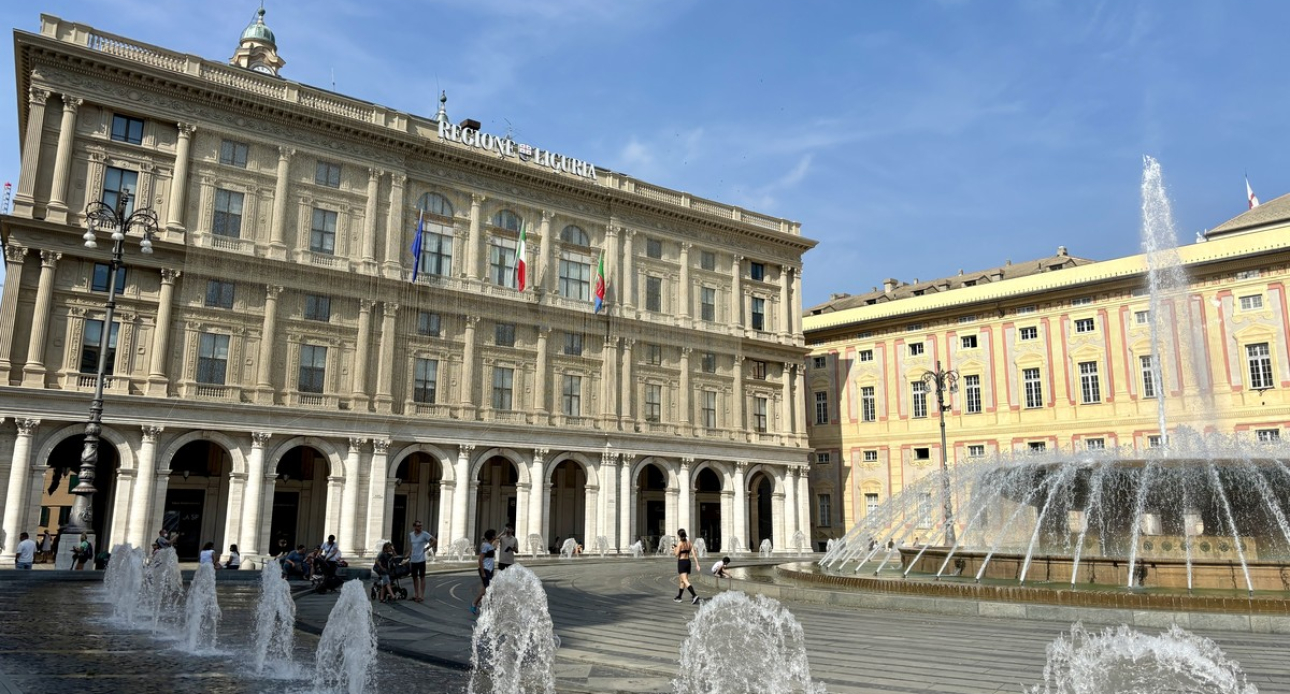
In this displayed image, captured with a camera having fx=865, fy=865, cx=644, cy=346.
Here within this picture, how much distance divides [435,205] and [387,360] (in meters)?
7.45

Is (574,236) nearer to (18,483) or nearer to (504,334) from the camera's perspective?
(504,334)

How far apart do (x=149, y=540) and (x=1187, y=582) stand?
99.7ft

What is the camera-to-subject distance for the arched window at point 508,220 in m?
39.7

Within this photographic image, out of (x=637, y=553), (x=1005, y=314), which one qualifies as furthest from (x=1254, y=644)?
(x=1005, y=314)

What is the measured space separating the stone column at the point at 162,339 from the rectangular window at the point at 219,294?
4.09 feet

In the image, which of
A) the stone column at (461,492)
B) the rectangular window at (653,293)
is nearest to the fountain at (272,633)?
the stone column at (461,492)

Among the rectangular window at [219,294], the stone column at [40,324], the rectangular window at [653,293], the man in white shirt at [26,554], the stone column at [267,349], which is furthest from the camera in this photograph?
the rectangular window at [653,293]

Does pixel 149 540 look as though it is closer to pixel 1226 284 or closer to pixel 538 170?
pixel 538 170

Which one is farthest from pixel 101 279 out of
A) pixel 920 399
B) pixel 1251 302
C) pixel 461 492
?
pixel 1251 302

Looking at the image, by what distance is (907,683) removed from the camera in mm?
8445

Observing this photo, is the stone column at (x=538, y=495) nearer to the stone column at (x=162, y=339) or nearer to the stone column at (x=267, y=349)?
the stone column at (x=267, y=349)

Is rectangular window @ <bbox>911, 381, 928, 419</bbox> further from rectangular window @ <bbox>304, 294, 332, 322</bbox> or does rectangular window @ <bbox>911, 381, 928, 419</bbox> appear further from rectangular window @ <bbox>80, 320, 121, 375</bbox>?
rectangular window @ <bbox>80, 320, 121, 375</bbox>

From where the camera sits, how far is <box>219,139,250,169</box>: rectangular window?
3332 cm

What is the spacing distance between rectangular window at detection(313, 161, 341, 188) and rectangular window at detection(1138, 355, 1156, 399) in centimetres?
3695
